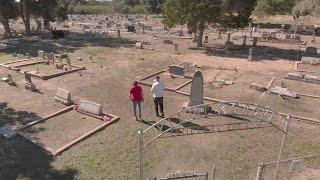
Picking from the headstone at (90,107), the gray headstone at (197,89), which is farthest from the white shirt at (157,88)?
the headstone at (90,107)

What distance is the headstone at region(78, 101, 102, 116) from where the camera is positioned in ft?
45.4

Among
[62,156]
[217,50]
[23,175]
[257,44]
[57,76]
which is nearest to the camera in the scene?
[23,175]

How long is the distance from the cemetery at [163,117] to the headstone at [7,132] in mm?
67

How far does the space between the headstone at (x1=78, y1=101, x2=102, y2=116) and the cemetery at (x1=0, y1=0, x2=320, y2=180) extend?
5 cm

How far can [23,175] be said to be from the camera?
9523mm

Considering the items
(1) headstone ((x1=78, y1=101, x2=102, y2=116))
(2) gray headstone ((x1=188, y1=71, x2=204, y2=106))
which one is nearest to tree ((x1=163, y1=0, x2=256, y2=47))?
(2) gray headstone ((x1=188, y1=71, x2=204, y2=106))

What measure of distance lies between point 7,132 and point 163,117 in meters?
6.31

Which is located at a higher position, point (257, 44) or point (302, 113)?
point (257, 44)

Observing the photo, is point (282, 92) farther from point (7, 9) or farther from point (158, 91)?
point (7, 9)

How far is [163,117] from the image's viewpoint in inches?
547

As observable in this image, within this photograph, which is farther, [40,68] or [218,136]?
[40,68]

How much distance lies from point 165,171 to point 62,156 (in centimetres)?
358

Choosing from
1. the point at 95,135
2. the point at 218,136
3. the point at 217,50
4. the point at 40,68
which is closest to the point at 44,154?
the point at 95,135

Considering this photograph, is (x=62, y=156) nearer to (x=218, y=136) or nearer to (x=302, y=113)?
(x=218, y=136)
